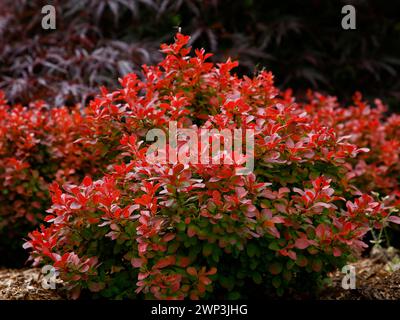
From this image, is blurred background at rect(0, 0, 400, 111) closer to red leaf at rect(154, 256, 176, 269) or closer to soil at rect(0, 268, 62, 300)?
soil at rect(0, 268, 62, 300)

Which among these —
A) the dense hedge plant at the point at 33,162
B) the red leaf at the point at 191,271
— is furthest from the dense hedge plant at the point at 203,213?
the dense hedge plant at the point at 33,162

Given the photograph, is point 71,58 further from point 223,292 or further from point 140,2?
point 223,292

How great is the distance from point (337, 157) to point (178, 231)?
798 millimetres

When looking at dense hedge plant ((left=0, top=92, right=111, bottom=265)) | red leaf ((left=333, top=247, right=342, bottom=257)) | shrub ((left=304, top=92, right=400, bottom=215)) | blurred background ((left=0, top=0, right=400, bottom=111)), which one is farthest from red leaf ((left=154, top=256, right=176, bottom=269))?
blurred background ((left=0, top=0, right=400, bottom=111))

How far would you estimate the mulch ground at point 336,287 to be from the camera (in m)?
2.77

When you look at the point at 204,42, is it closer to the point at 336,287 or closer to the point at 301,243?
the point at 336,287

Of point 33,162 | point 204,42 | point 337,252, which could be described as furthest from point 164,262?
point 204,42

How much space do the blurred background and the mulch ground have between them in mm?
1588

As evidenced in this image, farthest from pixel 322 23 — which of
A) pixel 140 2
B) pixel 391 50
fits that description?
pixel 140 2

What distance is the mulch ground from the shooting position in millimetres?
2773

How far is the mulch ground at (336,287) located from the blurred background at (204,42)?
1.59m

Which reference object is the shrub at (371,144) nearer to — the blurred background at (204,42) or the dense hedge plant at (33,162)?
the blurred background at (204,42)

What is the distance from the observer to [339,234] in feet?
7.72

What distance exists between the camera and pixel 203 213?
7.33 ft
